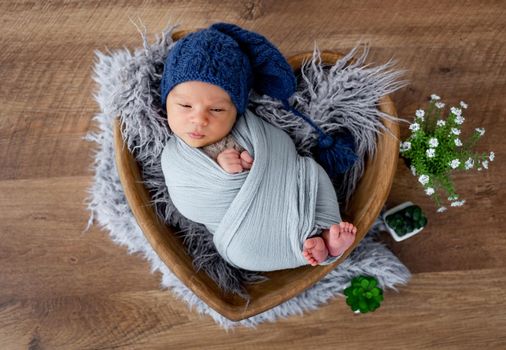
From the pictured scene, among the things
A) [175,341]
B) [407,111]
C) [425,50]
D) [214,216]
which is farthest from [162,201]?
[425,50]

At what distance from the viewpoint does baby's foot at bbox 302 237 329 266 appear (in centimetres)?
Answer: 90

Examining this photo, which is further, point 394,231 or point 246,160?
point 394,231

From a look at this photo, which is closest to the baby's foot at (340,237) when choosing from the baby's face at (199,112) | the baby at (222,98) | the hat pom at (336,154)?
the baby at (222,98)

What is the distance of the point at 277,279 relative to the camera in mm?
1026

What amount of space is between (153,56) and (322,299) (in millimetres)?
705

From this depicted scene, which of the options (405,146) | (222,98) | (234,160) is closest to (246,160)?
(234,160)

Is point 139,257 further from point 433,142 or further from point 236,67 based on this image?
point 433,142

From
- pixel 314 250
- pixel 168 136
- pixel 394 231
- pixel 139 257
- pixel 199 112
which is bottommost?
pixel 139 257

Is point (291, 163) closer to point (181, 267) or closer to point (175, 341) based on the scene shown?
point (181, 267)

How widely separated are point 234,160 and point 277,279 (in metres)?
0.29

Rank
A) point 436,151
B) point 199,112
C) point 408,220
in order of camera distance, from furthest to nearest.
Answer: point 408,220 → point 436,151 → point 199,112

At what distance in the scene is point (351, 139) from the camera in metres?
1.06

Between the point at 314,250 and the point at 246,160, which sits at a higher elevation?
the point at 246,160

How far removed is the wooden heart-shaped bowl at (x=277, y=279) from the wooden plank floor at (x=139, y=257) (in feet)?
0.73
